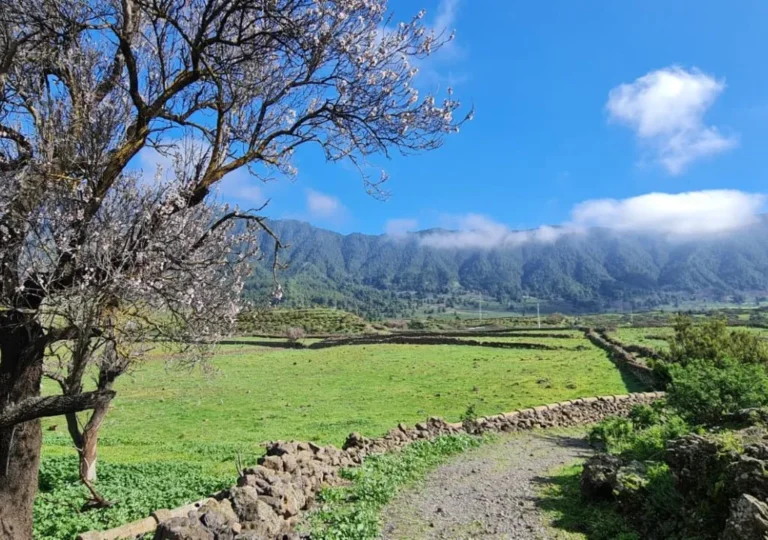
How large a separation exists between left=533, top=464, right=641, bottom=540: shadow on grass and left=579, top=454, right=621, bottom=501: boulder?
0.63ft

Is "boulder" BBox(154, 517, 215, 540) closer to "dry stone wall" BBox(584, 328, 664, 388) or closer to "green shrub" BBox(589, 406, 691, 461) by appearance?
"green shrub" BBox(589, 406, 691, 461)

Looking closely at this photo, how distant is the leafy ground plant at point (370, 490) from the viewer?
9281mm

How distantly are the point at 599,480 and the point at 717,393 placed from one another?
8.20 m

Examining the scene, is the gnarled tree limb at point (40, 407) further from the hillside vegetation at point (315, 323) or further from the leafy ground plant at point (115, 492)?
the hillside vegetation at point (315, 323)

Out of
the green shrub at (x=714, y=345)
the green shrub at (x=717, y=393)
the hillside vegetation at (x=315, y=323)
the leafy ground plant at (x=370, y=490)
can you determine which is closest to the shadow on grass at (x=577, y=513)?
the leafy ground plant at (x=370, y=490)

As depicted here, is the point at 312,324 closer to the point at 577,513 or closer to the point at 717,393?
the point at 717,393

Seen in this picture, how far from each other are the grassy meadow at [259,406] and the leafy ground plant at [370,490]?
307cm

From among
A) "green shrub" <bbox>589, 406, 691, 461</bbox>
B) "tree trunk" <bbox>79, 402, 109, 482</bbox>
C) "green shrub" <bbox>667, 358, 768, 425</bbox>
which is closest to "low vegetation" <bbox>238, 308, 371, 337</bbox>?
"green shrub" <bbox>589, 406, 691, 461</bbox>

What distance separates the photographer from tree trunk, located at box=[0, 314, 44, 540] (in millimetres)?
7996

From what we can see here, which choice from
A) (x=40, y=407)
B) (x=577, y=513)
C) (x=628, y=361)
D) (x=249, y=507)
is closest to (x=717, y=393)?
(x=577, y=513)

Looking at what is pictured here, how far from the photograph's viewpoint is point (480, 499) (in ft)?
38.3

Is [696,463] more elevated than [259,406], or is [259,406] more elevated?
[696,463]

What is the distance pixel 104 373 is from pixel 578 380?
104 feet

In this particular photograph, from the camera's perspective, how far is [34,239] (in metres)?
7.50
